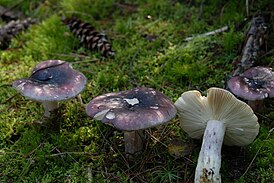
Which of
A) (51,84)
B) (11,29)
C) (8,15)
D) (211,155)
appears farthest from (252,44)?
(8,15)

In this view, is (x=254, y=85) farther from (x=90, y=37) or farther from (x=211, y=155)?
(x=90, y=37)

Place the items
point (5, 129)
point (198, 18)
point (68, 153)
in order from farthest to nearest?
1. point (198, 18)
2. point (5, 129)
3. point (68, 153)

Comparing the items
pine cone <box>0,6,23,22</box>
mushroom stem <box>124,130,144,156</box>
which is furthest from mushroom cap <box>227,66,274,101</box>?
pine cone <box>0,6,23,22</box>

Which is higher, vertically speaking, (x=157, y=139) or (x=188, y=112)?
(x=188, y=112)

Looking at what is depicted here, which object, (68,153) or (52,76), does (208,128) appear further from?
(52,76)

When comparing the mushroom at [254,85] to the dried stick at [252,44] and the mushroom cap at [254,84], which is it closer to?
the mushroom cap at [254,84]

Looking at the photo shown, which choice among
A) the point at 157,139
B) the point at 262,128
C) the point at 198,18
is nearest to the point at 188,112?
the point at 157,139

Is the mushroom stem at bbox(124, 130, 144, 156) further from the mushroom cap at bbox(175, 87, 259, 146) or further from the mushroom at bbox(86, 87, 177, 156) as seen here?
the mushroom cap at bbox(175, 87, 259, 146)
